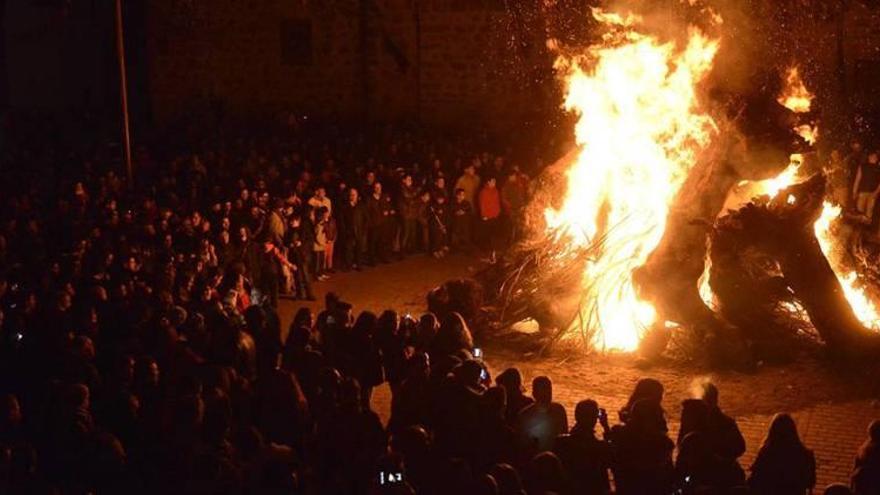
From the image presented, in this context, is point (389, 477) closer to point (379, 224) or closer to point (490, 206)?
point (379, 224)

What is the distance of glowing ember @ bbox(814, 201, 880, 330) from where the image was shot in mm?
14922

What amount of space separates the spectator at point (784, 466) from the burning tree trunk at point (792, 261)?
5.96 meters

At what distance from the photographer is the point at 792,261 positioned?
45.4 feet

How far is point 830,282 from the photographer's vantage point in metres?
13.8

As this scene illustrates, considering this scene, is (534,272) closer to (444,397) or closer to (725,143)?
(725,143)

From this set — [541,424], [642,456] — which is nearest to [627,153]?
[541,424]

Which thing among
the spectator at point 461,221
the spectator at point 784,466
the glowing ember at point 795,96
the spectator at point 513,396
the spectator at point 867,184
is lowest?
the spectator at point 784,466

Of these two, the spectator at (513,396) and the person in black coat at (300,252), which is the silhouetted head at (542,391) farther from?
the person in black coat at (300,252)

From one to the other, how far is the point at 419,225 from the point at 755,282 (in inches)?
319

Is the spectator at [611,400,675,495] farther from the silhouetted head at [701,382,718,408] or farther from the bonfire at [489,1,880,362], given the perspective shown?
the bonfire at [489,1,880,362]

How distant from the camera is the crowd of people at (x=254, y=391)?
8.13 m

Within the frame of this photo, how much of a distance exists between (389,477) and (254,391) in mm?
2268

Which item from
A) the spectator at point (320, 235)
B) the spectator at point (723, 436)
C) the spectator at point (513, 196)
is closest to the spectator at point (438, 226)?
the spectator at point (513, 196)

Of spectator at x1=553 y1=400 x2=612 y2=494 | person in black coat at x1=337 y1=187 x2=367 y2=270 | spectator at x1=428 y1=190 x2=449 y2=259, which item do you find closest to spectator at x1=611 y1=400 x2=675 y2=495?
spectator at x1=553 y1=400 x2=612 y2=494
